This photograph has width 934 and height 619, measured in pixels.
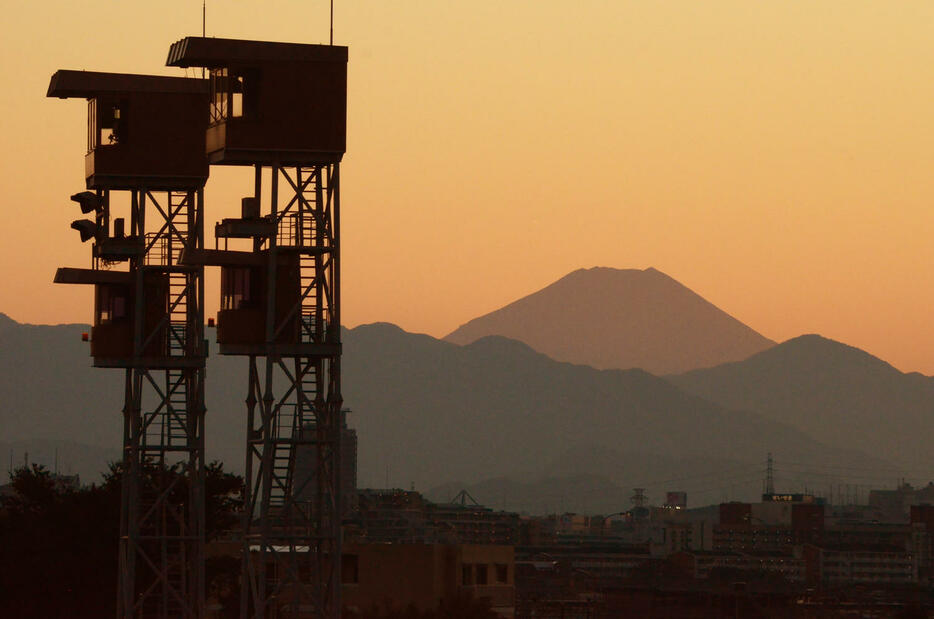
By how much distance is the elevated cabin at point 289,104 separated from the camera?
220 feet

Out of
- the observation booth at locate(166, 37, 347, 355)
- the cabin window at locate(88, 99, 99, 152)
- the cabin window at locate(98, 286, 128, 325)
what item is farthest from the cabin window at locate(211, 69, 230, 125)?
the cabin window at locate(98, 286, 128, 325)

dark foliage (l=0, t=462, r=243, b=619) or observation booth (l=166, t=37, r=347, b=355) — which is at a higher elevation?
observation booth (l=166, t=37, r=347, b=355)

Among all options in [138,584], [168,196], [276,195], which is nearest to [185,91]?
[168,196]

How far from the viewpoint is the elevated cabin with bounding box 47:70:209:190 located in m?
75.9

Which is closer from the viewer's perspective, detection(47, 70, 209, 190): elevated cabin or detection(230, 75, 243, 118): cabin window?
detection(230, 75, 243, 118): cabin window

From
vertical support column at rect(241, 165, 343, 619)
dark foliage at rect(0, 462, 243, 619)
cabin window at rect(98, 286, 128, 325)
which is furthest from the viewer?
dark foliage at rect(0, 462, 243, 619)

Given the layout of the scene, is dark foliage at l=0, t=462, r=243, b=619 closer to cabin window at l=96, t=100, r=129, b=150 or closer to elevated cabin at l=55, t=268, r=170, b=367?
elevated cabin at l=55, t=268, r=170, b=367

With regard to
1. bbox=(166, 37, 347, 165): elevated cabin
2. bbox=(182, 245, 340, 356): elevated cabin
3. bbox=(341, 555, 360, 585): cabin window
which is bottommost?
bbox=(341, 555, 360, 585): cabin window

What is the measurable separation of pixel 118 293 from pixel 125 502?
786 cm

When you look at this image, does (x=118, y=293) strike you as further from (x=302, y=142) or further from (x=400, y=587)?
(x=400, y=587)

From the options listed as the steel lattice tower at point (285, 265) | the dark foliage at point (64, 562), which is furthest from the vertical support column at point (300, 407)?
the dark foliage at point (64, 562)

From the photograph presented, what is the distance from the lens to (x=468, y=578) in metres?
142

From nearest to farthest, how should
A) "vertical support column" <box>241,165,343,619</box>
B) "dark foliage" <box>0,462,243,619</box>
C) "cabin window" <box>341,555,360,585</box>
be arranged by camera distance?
"vertical support column" <box>241,165,343,619</box>, "dark foliage" <box>0,462,243,619</box>, "cabin window" <box>341,555,360,585</box>

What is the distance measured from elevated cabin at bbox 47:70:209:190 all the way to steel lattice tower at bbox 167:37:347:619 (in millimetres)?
7205
